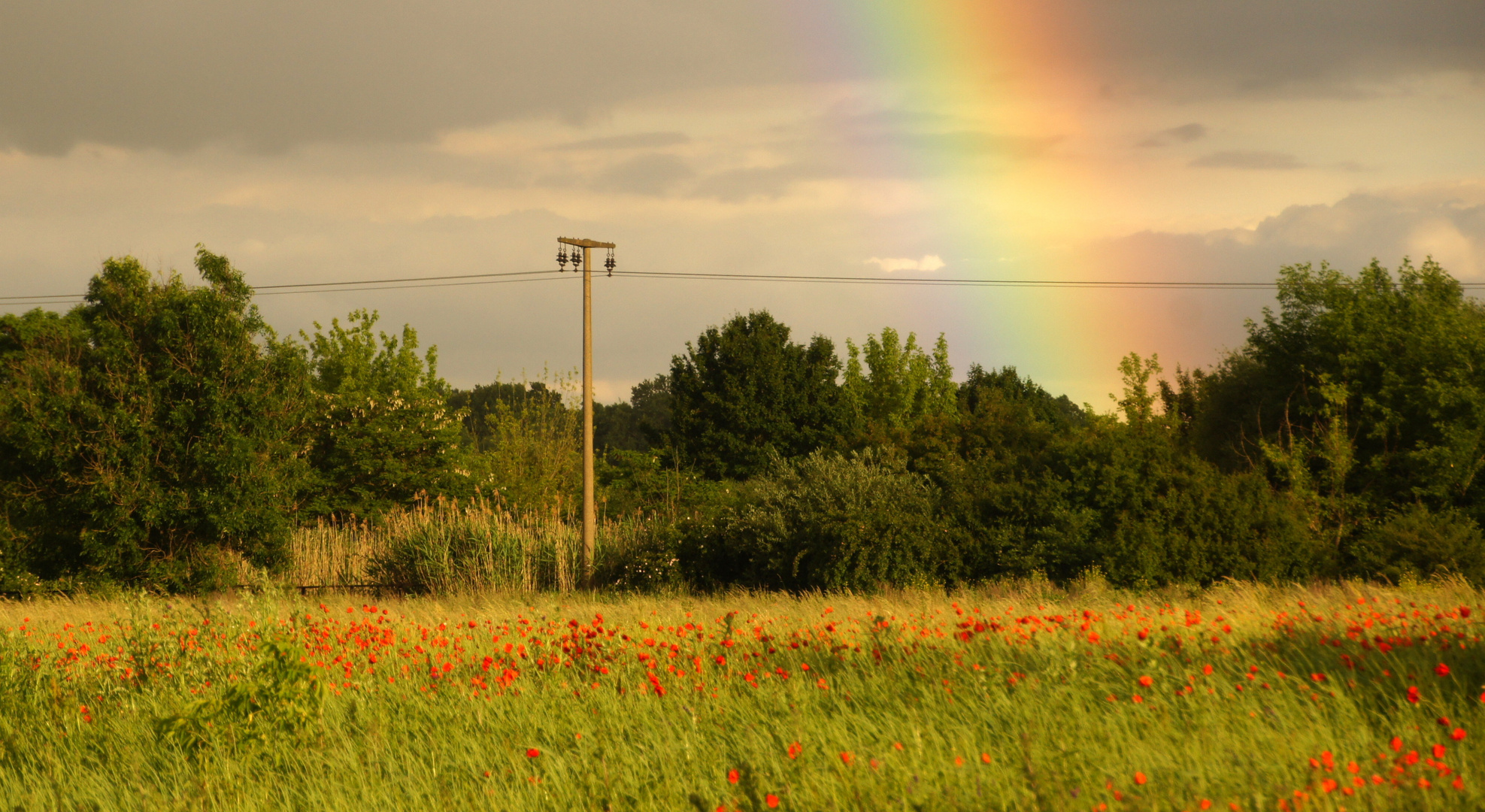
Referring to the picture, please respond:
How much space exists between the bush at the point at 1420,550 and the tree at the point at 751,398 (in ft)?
85.5

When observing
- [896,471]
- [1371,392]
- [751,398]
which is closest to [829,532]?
[896,471]

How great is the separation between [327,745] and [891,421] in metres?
41.1

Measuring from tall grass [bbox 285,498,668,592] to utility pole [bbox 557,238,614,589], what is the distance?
0.31 meters

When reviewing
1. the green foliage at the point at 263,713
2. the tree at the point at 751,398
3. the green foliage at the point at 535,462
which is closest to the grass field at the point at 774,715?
the green foliage at the point at 263,713

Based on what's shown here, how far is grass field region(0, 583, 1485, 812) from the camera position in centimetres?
431

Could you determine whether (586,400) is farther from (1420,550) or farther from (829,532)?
(1420,550)

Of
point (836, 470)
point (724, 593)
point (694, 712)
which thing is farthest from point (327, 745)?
point (836, 470)

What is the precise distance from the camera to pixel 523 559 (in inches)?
795

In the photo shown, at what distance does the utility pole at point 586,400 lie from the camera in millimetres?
21027

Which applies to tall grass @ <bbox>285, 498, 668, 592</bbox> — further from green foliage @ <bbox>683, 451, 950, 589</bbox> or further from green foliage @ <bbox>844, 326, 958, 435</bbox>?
green foliage @ <bbox>844, 326, 958, 435</bbox>

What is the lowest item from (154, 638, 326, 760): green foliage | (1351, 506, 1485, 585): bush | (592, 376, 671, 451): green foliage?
(592, 376, 671, 451): green foliage

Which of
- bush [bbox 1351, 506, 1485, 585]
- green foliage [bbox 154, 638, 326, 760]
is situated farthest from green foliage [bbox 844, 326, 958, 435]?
green foliage [bbox 154, 638, 326, 760]

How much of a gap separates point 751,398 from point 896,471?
2462 centimetres

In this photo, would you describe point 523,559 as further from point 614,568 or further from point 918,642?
point 918,642
